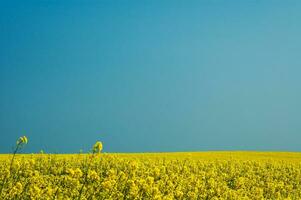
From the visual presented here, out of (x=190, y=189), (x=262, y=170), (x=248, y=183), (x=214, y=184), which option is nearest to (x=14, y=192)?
(x=190, y=189)

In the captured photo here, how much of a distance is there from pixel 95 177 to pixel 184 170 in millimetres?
14768

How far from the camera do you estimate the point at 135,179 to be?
37.6 feet

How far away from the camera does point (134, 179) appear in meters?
11.5

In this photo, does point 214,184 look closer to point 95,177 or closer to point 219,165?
point 95,177

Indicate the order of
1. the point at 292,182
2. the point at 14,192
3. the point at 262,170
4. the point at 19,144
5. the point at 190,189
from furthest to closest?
the point at 262,170, the point at 292,182, the point at 190,189, the point at 14,192, the point at 19,144

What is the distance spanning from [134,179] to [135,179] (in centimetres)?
5

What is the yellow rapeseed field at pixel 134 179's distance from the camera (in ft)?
35.1

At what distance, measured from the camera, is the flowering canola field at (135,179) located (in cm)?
1073

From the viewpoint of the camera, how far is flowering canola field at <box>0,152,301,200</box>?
1073 centimetres

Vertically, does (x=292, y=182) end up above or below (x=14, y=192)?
above

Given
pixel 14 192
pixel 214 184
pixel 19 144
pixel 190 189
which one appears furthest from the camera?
pixel 214 184

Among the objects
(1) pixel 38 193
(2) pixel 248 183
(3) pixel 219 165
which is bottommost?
(1) pixel 38 193

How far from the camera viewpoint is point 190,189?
16.6m

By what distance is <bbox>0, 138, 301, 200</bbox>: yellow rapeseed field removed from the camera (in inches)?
421
